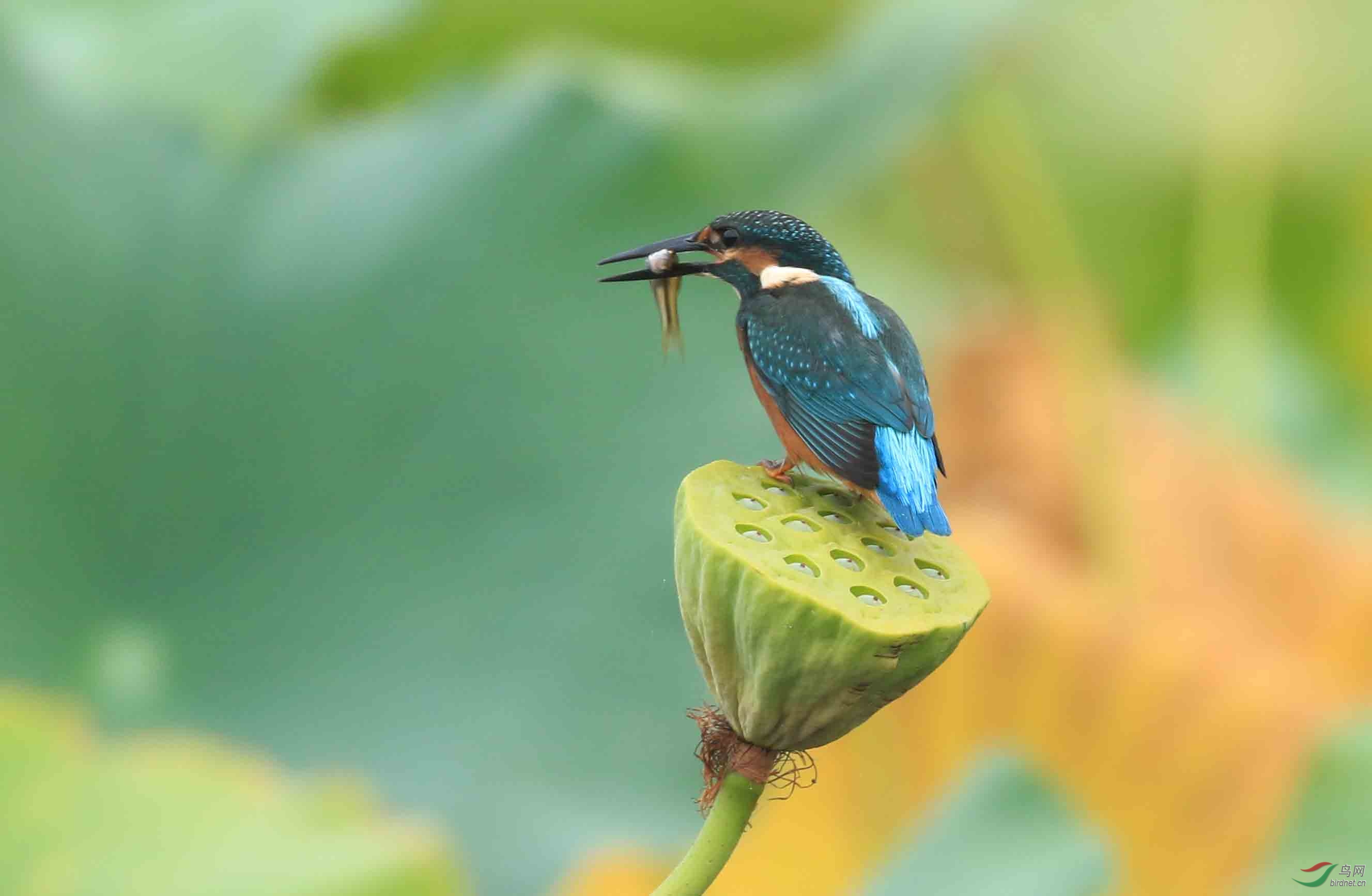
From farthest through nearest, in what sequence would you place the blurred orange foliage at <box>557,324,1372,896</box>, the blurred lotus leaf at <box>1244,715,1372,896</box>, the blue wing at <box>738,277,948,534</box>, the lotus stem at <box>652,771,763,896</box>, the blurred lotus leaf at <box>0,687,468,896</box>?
the blurred orange foliage at <box>557,324,1372,896</box>
the blurred lotus leaf at <box>1244,715,1372,896</box>
the blurred lotus leaf at <box>0,687,468,896</box>
the blue wing at <box>738,277,948,534</box>
the lotus stem at <box>652,771,763,896</box>

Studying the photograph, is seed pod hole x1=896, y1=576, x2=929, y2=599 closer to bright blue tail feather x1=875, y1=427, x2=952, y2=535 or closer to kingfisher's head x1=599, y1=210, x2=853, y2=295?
bright blue tail feather x1=875, y1=427, x2=952, y2=535

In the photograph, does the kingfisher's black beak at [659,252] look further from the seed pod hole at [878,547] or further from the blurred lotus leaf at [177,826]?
the blurred lotus leaf at [177,826]

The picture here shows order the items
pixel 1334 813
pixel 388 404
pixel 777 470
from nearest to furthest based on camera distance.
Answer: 1. pixel 777 470
2. pixel 388 404
3. pixel 1334 813

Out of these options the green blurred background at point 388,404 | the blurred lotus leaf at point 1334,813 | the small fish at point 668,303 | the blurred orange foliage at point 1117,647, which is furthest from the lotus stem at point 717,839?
the blurred lotus leaf at point 1334,813

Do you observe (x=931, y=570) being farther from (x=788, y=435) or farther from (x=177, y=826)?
(x=177, y=826)

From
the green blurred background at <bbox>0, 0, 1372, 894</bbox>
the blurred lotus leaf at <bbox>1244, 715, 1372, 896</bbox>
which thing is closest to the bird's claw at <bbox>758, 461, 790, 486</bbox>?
the green blurred background at <bbox>0, 0, 1372, 894</bbox>

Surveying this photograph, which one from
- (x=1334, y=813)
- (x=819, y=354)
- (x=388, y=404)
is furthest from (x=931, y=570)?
(x=1334, y=813)

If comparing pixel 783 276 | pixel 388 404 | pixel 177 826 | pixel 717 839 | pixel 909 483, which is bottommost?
pixel 717 839

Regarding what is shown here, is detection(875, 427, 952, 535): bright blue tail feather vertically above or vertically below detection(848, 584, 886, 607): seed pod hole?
above
